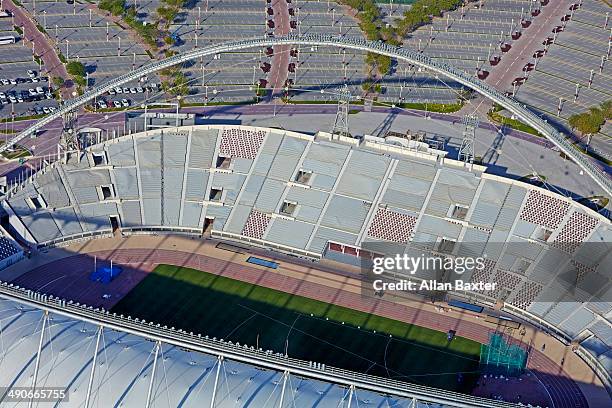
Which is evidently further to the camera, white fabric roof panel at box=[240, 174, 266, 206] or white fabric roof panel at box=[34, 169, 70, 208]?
white fabric roof panel at box=[240, 174, 266, 206]

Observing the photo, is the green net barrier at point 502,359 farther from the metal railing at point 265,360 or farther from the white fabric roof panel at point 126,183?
the white fabric roof panel at point 126,183

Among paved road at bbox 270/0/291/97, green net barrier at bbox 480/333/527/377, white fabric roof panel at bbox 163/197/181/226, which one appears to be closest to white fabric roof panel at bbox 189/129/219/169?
white fabric roof panel at bbox 163/197/181/226

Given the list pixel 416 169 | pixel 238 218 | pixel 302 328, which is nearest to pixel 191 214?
pixel 238 218

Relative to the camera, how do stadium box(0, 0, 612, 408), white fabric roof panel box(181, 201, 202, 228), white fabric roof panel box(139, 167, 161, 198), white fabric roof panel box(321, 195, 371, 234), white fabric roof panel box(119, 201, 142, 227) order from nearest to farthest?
stadium box(0, 0, 612, 408)
white fabric roof panel box(321, 195, 371, 234)
white fabric roof panel box(119, 201, 142, 227)
white fabric roof panel box(181, 201, 202, 228)
white fabric roof panel box(139, 167, 161, 198)

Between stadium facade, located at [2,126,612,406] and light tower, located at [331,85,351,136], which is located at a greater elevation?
light tower, located at [331,85,351,136]

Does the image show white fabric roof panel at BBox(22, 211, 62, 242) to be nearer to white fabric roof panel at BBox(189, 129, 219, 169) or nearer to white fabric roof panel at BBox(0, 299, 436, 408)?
white fabric roof panel at BBox(189, 129, 219, 169)

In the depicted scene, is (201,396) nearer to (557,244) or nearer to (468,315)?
(468,315)

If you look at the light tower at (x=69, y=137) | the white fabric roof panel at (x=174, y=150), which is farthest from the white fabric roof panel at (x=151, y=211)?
the light tower at (x=69, y=137)

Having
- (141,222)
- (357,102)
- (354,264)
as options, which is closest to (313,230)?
(354,264)
